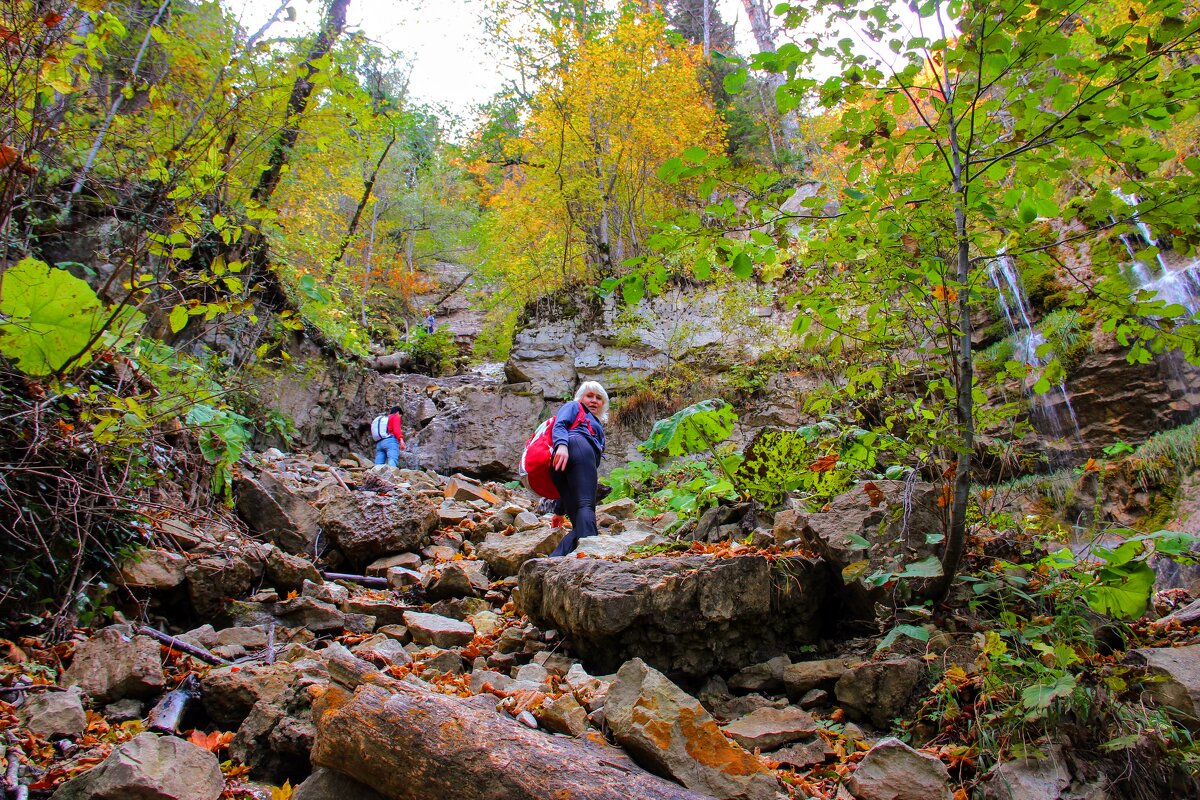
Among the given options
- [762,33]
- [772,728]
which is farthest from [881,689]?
[762,33]

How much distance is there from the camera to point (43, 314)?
282 cm

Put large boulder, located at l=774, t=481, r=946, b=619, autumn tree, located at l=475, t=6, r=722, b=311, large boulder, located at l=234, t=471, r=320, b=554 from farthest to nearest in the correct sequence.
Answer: autumn tree, located at l=475, t=6, r=722, b=311, large boulder, located at l=234, t=471, r=320, b=554, large boulder, located at l=774, t=481, r=946, b=619

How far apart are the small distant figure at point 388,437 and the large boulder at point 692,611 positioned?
806cm

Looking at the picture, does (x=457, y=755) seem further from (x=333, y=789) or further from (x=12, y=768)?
(x=12, y=768)

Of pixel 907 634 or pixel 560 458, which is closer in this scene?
pixel 907 634

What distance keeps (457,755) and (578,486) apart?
3.11 meters

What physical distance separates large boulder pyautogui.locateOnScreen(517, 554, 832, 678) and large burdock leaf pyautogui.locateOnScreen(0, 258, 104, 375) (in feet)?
8.96

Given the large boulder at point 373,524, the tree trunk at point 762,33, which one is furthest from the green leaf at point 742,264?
the tree trunk at point 762,33

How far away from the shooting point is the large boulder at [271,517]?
4.69 meters

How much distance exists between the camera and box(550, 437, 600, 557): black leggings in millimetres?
4781

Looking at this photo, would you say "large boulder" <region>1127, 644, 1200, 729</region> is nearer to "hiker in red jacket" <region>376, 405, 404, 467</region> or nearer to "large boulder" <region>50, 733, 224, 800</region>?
"large boulder" <region>50, 733, 224, 800</region>

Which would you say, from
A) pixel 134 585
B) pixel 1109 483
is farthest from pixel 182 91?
pixel 1109 483

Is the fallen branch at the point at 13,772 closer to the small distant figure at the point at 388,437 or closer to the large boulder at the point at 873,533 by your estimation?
the large boulder at the point at 873,533

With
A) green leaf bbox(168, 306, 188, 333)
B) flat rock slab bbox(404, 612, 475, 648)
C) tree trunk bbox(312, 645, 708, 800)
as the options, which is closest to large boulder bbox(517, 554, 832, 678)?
flat rock slab bbox(404, 612, 475, 648)
